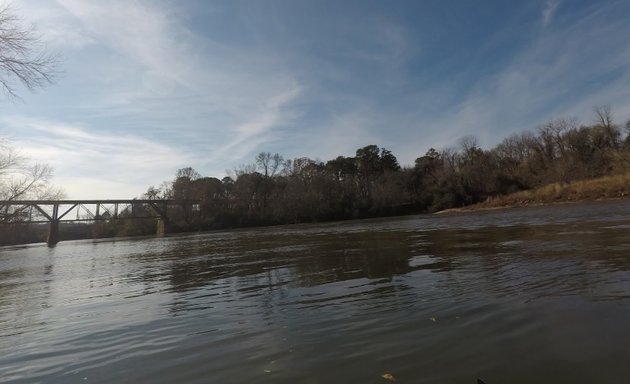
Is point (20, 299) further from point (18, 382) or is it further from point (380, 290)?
point (380, 290)

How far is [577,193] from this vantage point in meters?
66.0

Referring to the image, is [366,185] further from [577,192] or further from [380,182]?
[577,192]

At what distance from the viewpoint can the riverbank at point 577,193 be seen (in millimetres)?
60575

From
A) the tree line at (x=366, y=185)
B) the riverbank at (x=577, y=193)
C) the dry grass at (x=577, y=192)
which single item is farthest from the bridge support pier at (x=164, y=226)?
the riverbank at (x=577, y=193)

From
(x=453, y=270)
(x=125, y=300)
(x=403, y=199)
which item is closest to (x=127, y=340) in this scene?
(x=125, y=300)

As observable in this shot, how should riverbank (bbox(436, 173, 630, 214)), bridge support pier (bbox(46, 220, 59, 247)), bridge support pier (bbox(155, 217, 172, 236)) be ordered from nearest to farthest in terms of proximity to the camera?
riverbank (bbox(436, 173, 630, 214)) → bridge support pier (bbox(46, 220, 59, 247)) → bridge support pier (bbox(155, 217, 172, 236))

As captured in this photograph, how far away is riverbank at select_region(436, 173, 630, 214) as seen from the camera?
2385 inches

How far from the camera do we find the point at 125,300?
1265 cm

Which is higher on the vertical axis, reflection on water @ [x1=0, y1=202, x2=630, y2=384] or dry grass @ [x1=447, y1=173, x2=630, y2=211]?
dry grass @ [x1=447, y1=173, x2=630, y2=211]

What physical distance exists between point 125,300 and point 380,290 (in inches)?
312

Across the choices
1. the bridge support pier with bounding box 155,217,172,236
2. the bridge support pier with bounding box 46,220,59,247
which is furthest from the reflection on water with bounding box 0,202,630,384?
the bridge support pier with bounding box 155,217,172,236

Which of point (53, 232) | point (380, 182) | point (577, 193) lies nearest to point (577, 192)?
point (577, 193)

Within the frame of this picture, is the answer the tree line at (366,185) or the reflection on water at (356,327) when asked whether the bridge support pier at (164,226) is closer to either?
the tree line at (366,185)

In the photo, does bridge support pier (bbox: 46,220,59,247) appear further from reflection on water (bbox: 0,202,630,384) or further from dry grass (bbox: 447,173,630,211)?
dry grass (bbox: 447,173,630,211)
